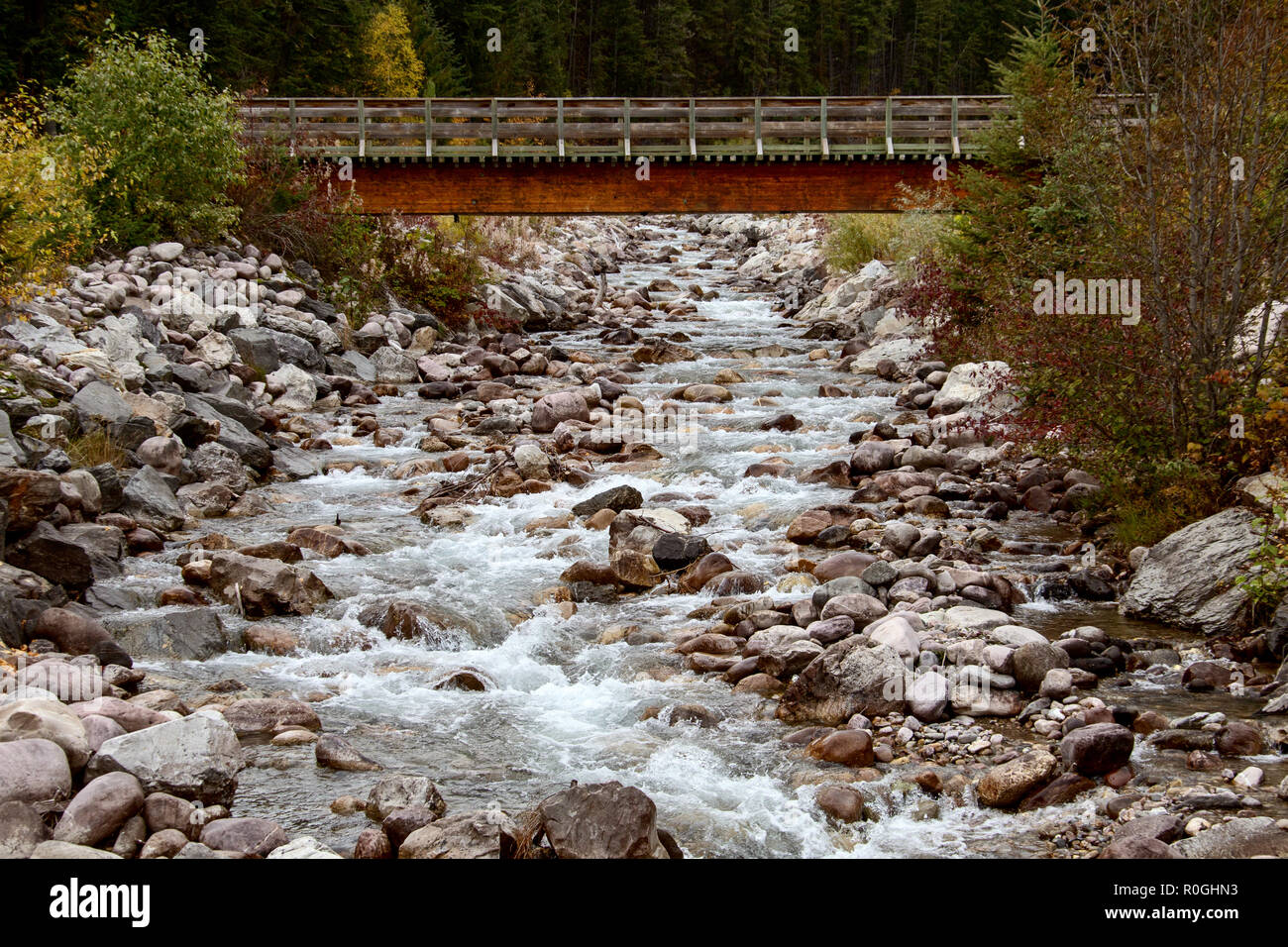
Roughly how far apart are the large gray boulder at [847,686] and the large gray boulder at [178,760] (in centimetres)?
385

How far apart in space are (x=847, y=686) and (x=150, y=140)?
57.7 ft

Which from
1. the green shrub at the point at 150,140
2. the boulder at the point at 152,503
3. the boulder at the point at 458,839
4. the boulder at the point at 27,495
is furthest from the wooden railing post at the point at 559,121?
the boulder at the point at 458,839

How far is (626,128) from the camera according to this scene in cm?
2642

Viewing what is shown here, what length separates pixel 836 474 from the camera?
15.2m

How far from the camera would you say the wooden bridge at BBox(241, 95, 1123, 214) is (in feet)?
86.4

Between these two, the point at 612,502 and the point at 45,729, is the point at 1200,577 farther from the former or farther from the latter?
the point at 45,729

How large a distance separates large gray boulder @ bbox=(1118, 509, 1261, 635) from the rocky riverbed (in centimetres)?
3

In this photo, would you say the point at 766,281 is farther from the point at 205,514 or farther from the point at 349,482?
the point at 205,514

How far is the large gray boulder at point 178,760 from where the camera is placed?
7.05m

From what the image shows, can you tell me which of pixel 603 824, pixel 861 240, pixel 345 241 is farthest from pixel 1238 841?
pixel 861 240

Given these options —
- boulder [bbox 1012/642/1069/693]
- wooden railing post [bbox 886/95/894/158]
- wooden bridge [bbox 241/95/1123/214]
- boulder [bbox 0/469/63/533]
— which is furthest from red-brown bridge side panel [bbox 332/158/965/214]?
boulder [bbox 1012/642/1069/693]

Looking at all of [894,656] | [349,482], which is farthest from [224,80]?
[894,656]

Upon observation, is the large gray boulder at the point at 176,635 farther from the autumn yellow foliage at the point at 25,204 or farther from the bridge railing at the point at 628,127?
the bridge railing at the point at 628,127

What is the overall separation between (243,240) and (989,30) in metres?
65.8
